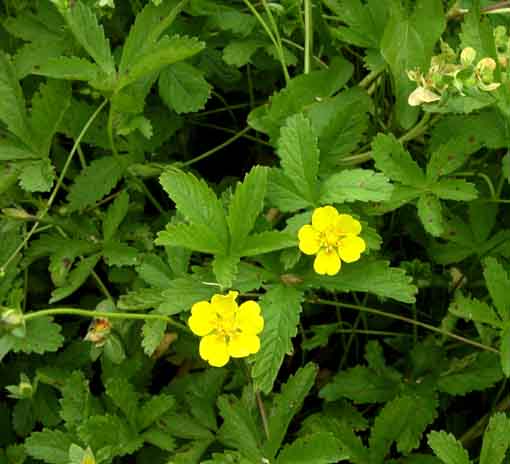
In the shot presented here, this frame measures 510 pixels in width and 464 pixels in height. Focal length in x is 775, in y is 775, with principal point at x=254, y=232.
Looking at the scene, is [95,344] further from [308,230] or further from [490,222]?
[490,222]

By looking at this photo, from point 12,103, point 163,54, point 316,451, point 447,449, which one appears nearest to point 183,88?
point 163,54

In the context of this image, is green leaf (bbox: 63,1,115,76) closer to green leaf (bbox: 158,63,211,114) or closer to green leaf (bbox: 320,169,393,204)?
green leaf (bbox: 158,63,211,114)

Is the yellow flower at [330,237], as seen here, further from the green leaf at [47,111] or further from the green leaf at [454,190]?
the green leaf at [47,111]

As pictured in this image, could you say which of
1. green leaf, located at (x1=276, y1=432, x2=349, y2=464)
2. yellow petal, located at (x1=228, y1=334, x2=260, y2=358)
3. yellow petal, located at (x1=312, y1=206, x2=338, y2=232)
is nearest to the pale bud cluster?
yellow petal, located at (x1=312, y1=206, x2=338, y2=232)

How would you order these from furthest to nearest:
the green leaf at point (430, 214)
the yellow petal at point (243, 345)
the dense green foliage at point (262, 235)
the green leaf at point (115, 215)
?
the green leaf at point (115, 215) < the green leaf at point (430, 214) < the dense green foliage at point (262, 235) < the yellow petal at point (243, 345)

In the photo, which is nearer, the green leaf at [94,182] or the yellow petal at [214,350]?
the yellow petal at [214,350]

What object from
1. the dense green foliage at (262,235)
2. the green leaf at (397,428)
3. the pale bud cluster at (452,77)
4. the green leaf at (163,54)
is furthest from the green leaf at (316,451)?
the green leaf at (163,54)

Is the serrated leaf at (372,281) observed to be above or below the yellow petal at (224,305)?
below

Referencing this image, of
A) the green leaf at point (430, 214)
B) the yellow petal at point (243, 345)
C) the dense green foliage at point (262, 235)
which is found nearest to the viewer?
the yellow petal at point (243, 345)
